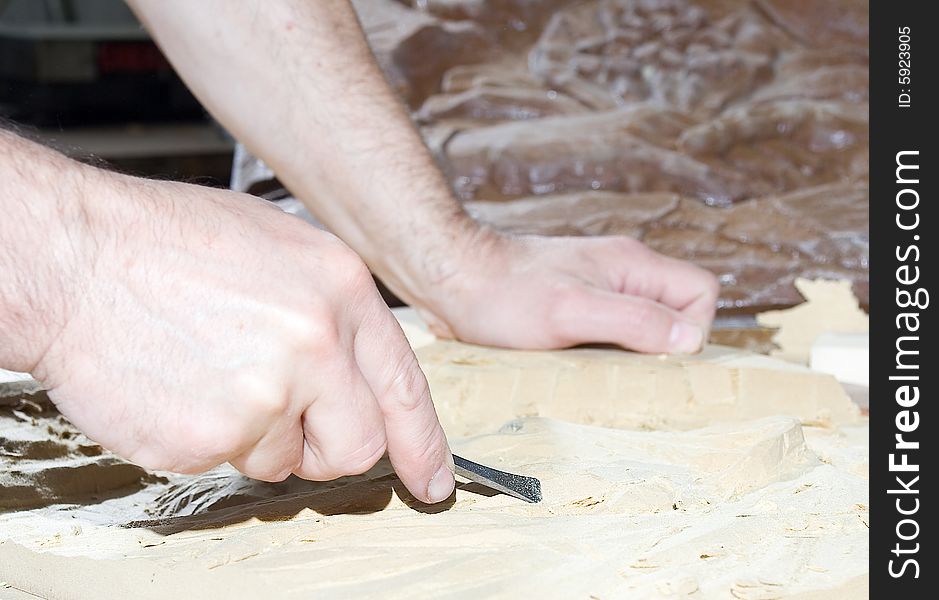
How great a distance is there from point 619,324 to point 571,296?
0.09 metres

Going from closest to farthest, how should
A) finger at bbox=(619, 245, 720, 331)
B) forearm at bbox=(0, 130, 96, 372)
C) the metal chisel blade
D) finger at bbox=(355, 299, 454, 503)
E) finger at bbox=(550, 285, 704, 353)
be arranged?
1. forearm at bbox=(0, 130, 96, 372)
2. finger at bbox=(355, 299, 454, 503)
3. the metal chisel blade
4. finger at bbox=(550, 285, 704, 353)
5. finger at bbox=(619, 245, 720, 331)

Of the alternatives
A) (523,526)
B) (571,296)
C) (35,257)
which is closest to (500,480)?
(523,526)

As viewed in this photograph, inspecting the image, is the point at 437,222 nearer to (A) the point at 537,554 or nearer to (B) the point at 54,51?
(A) the point at 537,554

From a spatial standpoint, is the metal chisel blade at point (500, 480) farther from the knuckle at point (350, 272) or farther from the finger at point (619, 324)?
the finger at point (619, 324)

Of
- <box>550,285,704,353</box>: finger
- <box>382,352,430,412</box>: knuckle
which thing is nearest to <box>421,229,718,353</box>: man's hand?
<box>550,285,704,353</box>: finger

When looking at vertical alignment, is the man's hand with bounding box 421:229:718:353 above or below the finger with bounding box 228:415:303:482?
below

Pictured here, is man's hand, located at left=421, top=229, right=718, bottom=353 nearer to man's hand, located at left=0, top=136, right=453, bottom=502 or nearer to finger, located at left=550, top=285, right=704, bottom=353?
finger, located at left=550, top=285, right=704, bottom=353

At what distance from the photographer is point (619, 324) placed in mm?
1750

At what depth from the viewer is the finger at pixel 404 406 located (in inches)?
40.3

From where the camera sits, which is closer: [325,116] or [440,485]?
[440,485]

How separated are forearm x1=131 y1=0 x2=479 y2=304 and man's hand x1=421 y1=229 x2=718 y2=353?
55 millimetres

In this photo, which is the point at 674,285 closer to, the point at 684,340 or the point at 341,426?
the point at 684,340

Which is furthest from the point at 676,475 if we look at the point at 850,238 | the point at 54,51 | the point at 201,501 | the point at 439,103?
the point at 54,51

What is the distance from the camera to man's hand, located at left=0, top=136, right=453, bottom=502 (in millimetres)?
921
